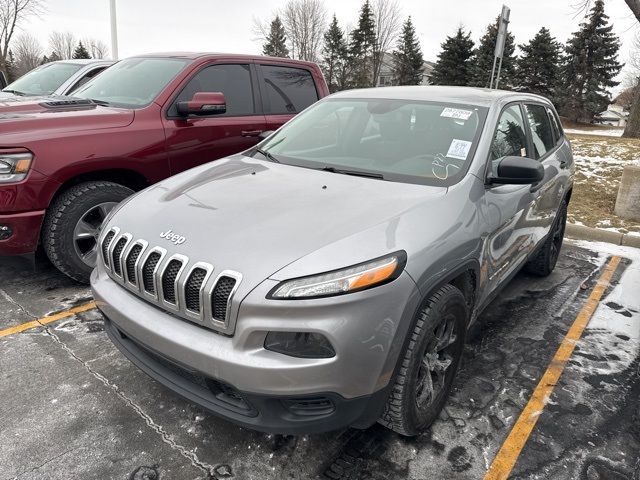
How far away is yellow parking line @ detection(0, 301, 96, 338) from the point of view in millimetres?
3295

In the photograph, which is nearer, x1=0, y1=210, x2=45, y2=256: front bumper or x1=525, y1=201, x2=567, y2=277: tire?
x1=0, y1=210, x2=45, y2=256: front bumper

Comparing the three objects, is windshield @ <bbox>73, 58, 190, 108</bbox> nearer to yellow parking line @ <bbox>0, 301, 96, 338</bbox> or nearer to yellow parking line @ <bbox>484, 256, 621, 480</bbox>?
yellow parking line @ <bbox>0, 301, 96, 338</bbox>

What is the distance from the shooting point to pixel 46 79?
723 cm

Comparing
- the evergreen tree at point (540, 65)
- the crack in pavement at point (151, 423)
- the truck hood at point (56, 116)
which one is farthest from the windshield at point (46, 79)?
the evergreen tree at point (540, 65)

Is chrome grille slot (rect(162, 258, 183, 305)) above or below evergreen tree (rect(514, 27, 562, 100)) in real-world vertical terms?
below

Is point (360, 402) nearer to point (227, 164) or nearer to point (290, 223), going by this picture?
point (290, 223)

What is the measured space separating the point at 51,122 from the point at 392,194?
8.85 ft

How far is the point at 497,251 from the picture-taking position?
2.85 meters

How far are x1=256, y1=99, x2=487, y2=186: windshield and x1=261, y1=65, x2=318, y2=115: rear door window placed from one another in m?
1.66

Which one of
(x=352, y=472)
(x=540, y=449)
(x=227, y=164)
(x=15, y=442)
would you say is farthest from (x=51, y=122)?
(x=540, y=449)

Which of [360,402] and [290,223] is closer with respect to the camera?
[360,402]

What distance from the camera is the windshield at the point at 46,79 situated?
23.1 feet

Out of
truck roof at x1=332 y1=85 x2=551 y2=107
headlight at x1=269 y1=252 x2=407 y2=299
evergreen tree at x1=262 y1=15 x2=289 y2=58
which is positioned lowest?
headlight at x1=269 y1=252 x2=407 y2=299

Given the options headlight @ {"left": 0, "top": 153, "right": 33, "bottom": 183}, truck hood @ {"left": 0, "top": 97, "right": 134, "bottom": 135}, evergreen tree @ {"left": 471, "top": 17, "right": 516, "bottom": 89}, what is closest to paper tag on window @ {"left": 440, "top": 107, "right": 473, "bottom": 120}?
truck hood @ {"left": 0, "top": 97, "right": 134, "bottom": 135}
